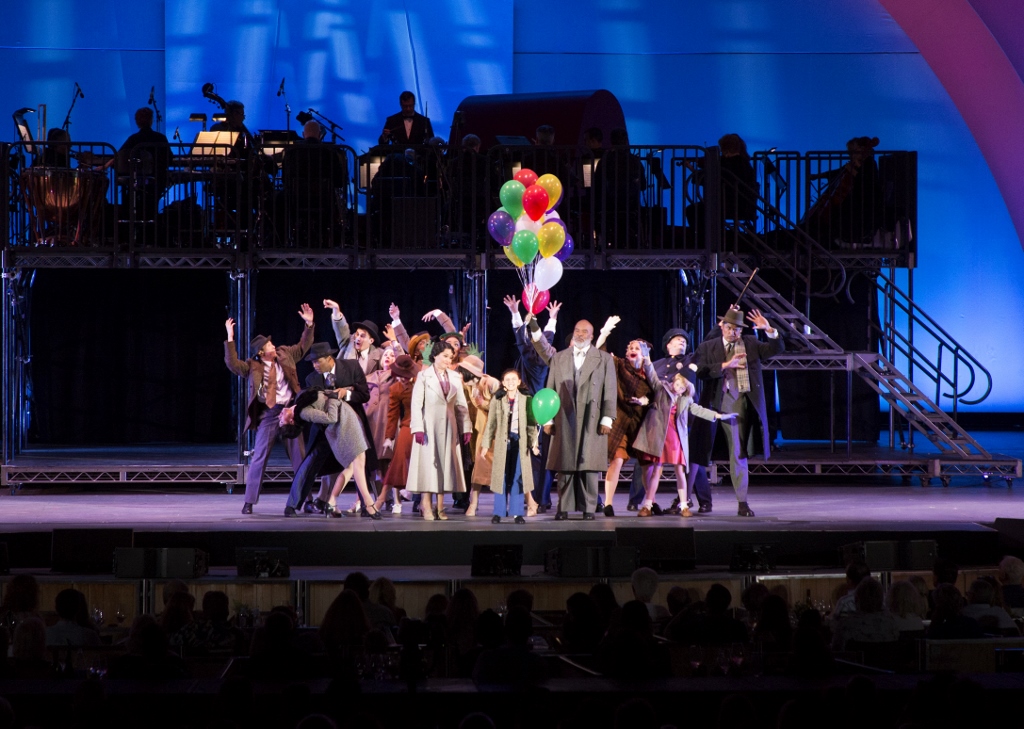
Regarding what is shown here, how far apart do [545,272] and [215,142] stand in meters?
4.07

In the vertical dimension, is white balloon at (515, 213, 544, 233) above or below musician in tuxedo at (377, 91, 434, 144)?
below

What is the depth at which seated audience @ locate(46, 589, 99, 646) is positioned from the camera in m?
6.40

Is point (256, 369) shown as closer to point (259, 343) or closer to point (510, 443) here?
point (259, 343)

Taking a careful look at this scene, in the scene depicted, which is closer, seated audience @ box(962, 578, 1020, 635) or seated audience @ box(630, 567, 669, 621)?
seated audience @ box(962, 578, 1020, 635)

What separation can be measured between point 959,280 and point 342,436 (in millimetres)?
10154

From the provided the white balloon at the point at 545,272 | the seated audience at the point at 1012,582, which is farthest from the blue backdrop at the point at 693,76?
the seated audience at the point at 1012,582

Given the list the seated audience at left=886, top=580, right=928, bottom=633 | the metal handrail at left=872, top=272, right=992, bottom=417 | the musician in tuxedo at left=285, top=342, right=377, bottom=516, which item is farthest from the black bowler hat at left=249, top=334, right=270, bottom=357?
the metal handrail at left=872, top=272, right=992, bottom=417

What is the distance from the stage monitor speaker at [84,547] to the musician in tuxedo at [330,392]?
183cm

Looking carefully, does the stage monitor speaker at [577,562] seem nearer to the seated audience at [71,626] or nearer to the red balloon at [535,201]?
the seated audience at [71,626]

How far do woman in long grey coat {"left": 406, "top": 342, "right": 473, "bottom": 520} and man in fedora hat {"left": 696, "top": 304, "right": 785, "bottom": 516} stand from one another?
1.85 meters

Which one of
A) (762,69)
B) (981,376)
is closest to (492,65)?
(762,69)

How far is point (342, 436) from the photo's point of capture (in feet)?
33.7

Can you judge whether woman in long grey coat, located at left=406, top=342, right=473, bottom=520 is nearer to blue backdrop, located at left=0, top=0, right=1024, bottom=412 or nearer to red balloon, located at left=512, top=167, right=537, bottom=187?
red balloon, located at left=512, top=167, right=537, bottom=187

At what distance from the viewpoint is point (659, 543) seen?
8.99 metres
